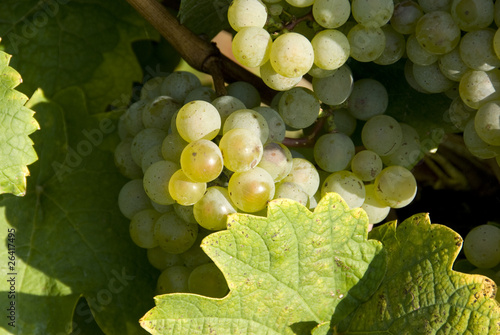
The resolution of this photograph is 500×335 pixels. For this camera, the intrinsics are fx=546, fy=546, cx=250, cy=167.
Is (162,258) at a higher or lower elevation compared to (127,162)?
lower

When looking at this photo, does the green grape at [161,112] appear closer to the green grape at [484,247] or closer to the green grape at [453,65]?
the green grape at [453,65]

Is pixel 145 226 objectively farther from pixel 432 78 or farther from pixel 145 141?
pixel 432 78

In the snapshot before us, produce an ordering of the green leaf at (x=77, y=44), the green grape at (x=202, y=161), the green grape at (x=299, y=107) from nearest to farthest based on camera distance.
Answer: the green grape at (x=202, y=161)
the green grape at (x=299, y=107)
the green leaf at (x=77, y=44)

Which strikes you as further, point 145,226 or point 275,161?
point 145,226

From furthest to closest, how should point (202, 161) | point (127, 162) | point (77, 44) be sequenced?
1. point (77, 44)
2. point (127, 162)
3. point (202, 161)

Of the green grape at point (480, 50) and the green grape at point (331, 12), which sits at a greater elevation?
the green grape at point (331, 12)

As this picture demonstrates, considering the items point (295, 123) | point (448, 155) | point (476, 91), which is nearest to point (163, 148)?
point (295, 123)

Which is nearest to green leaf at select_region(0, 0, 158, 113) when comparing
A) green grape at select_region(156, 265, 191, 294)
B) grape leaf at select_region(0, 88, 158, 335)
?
grape leaf at select_region(0, 88, 158, 335)

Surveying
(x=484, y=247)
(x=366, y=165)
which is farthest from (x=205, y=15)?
(x=484, y=247)

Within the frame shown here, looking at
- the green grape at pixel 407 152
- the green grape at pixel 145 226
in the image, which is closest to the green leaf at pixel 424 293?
the green grape at pixel 407 152
